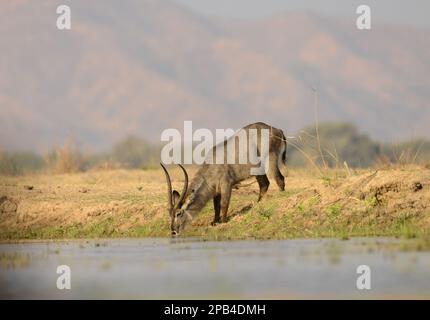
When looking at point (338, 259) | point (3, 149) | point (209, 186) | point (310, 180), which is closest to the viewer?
point (338, 259)

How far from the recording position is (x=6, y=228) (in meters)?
18.0

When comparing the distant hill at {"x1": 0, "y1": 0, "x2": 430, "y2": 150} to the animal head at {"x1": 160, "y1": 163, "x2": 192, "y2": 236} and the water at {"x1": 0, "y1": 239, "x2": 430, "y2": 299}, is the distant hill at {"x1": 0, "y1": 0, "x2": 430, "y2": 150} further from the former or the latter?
the water at {"x1": 0, "y1": 239, "x2": 430, "y2": 299}

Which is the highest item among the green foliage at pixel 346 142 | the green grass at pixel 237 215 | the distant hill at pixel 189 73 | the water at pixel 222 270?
the distant hill at pixel 189 73

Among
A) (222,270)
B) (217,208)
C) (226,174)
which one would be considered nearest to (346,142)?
(226,174)

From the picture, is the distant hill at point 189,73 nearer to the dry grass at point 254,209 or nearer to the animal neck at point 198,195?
the dry grass at point 254,209

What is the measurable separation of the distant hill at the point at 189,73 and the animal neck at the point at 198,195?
58192mm

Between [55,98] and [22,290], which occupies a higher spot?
[55,98]

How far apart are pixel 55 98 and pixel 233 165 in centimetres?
7779

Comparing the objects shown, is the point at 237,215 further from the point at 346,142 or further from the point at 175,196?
the point at 346,142

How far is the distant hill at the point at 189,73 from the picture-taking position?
3494 inches

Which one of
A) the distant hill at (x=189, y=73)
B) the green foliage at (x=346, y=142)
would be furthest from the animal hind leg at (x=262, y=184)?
the distant hill at (x=189, y=73)

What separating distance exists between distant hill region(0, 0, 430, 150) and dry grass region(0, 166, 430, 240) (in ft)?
182
